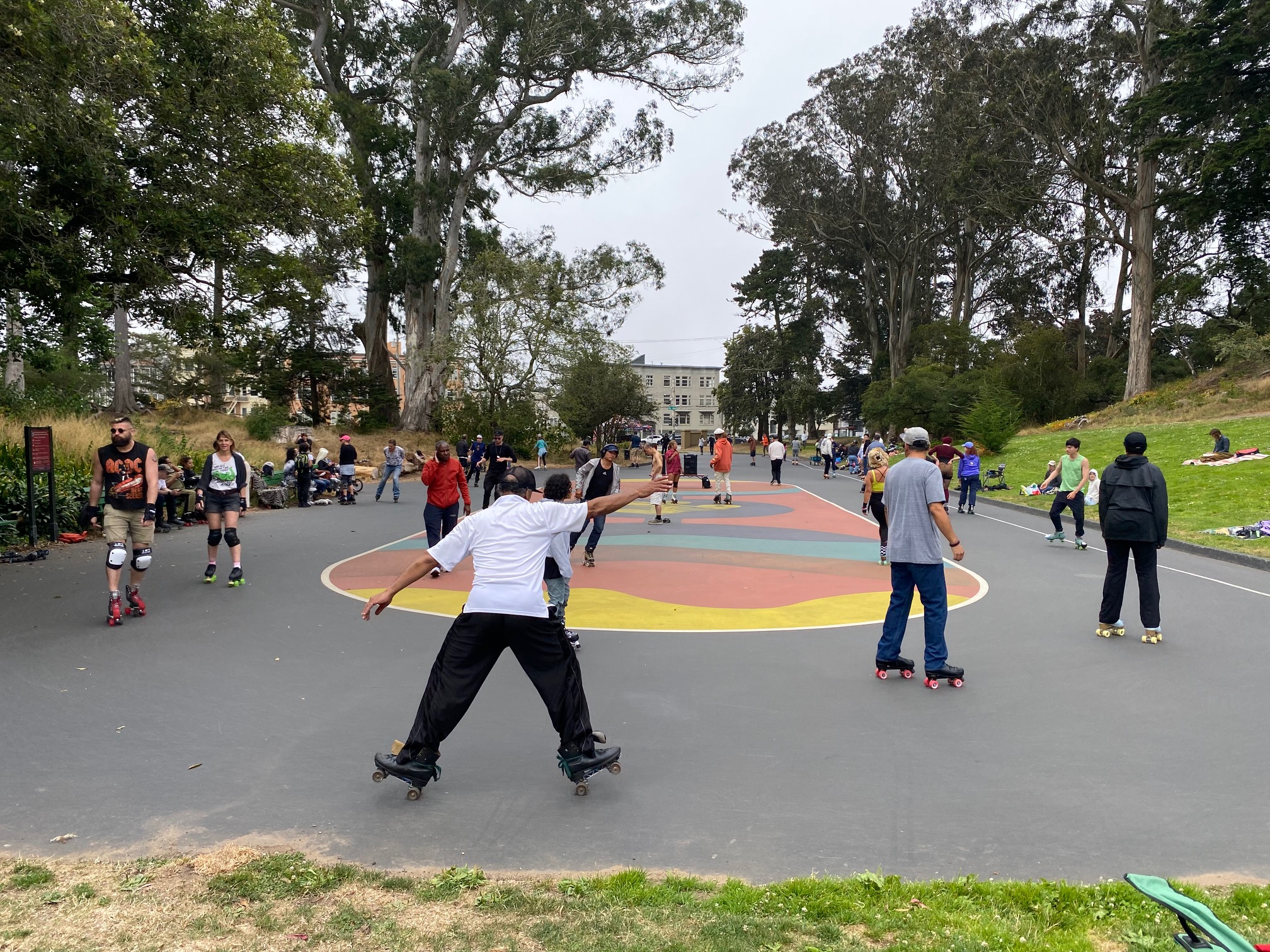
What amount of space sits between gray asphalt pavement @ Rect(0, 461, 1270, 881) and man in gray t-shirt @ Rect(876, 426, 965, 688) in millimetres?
230

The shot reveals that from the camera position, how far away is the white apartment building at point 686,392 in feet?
422

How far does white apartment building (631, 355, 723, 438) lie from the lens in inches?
5069

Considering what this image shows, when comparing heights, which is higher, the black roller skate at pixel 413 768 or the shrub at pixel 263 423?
the shrub at pixel 263 423

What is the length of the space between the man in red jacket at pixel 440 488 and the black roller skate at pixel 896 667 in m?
6.20

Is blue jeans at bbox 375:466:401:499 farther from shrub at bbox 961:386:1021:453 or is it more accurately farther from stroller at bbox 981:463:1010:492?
shrub at bbox 961:386:1021:453

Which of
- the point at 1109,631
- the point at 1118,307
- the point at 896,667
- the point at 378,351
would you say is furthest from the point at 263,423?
the point at 1118,307

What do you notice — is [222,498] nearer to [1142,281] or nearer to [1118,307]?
[1142,281]

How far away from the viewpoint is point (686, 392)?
132250 mm

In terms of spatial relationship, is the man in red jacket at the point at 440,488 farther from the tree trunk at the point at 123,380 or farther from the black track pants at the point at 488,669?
the tree trunk at the point at 123,380

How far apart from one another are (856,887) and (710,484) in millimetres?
26519

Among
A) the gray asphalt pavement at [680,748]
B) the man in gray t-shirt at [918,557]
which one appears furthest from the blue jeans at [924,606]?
the gray asphalt pavement at [680,748]

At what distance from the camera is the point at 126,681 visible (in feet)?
20.7

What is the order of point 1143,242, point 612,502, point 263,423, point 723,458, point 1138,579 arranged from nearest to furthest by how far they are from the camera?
point 612,502 < point 1138,579 < point 723,458 < point 263,423 < point 1143,242

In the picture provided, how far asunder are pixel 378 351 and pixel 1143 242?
35.6 m
